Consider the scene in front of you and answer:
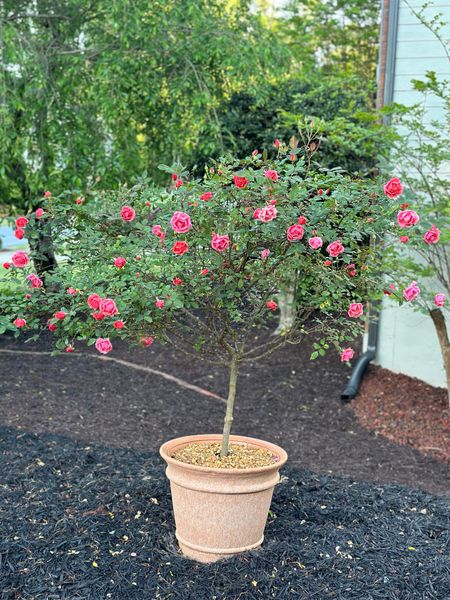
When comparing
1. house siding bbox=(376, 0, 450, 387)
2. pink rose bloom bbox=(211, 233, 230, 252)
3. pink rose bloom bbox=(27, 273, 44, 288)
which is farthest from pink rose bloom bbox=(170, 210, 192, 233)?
house siding bbox=(376, 0, 450, 387)

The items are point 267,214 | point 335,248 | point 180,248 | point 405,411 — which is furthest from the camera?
point 405,411

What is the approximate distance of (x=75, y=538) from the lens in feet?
10.2

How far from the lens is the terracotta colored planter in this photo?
3002mm

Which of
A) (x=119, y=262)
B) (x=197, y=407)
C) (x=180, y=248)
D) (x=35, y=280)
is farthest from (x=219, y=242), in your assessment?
(x=197, y=407)

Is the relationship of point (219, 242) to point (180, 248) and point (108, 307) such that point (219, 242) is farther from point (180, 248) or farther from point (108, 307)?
point (108, 307)

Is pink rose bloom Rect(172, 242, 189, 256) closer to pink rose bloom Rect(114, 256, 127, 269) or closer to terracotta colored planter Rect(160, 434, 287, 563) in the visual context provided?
pink rose bloom Rect(114, 256, 127, 269)

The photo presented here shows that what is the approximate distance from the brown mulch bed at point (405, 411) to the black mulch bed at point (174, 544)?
3.79 ft

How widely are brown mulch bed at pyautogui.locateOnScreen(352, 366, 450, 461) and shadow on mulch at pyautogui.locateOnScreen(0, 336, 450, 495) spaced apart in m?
0.11

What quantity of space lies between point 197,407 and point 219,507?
2.66 meters

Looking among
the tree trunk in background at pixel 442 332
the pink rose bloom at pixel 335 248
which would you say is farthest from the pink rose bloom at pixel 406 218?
the tree trunk in background at pixel 442 332

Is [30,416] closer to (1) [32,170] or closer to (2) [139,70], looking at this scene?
(1) [32,170]

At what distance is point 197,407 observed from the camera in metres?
5.69

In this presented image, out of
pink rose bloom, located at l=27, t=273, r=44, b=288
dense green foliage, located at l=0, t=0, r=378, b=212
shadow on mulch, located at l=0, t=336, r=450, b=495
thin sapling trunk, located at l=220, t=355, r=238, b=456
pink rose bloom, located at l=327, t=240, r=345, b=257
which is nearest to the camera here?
pink rose bloom, located at l=327, t=240, r=345, b=257

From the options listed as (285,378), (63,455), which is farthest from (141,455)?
(285,378)
